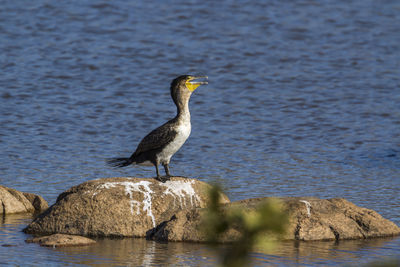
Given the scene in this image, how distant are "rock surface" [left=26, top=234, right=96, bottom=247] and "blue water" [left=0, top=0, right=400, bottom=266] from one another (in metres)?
0.23

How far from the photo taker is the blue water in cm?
1263

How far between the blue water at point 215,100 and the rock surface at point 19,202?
0.41 m

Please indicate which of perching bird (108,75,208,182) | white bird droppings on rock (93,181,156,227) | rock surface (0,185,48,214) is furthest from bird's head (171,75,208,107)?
rock surface (0,185,48,214)

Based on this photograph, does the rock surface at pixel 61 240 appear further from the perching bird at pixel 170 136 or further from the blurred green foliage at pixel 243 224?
the blurred green foliage at pixel 243 224

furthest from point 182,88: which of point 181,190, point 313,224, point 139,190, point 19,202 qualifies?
point 19,202

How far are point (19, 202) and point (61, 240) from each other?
233 centimetres

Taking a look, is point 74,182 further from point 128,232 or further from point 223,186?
point 223,186

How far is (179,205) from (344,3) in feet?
76.7

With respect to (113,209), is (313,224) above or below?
below

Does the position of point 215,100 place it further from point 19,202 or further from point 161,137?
point 161,137

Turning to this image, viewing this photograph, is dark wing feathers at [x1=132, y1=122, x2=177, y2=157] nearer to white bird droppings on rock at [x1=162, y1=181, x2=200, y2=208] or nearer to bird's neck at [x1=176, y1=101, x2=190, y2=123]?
bird's neck at [x1=176, y1=101, x2=190, y2=123]

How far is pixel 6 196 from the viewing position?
10773 millimetres

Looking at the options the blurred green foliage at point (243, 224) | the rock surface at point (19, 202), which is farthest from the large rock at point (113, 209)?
the blurred green foliage at point (243, 224)

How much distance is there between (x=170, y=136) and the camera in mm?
9773
